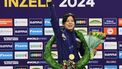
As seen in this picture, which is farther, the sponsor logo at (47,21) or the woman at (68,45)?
the sponsor logo at (47,21)

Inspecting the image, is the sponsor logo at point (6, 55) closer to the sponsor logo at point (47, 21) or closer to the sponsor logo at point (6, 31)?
the sponsor logo at point (6, 31)

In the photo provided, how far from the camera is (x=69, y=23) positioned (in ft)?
15.6

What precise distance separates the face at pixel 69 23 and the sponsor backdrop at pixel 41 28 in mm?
1868

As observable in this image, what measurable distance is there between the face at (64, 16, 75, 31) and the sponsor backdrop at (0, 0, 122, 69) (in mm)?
1868

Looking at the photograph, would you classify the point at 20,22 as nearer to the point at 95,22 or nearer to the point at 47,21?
the point at 47,21

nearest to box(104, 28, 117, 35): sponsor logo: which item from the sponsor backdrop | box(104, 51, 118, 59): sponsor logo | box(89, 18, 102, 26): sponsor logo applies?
the sponsor backdrop

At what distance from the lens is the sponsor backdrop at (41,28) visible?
6.65 metres

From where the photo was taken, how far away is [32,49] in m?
6.73

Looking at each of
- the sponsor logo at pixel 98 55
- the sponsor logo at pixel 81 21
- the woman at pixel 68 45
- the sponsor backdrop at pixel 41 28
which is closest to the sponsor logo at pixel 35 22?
the sponsor backdrop at pixel 41 28

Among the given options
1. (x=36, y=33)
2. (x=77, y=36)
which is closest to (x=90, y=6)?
(x=36, y=33)

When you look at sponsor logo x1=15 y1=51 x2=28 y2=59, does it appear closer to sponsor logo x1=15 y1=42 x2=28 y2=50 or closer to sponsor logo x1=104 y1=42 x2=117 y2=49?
sponsor logo x1=15 y1=42 x2=28 y2=50

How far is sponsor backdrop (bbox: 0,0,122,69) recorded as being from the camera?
665 centimetres

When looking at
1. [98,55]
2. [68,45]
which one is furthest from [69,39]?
[98,55]

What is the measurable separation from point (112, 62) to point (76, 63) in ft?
6.69
